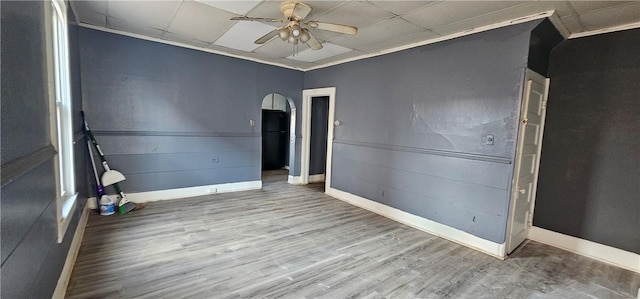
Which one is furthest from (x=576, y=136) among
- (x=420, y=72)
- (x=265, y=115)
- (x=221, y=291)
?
(x=265, y=115)

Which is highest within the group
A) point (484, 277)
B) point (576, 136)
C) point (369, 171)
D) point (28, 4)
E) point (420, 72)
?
point (420, 72)

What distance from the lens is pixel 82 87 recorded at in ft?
11.8

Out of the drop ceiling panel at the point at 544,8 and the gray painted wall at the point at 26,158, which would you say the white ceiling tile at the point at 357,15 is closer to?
the drop ceiling panel at the point at 544,8

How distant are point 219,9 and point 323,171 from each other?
433 cm

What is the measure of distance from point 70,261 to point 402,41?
4.27 metres

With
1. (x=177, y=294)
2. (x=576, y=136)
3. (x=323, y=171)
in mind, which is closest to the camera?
(x=177, y=294)

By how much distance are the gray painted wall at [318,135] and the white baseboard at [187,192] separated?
1.48 m

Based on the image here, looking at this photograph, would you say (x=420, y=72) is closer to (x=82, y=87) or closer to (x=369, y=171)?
(x=369, y=171)

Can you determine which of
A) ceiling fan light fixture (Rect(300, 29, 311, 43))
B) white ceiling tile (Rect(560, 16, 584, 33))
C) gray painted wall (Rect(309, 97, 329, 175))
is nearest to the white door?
white ceiling tile (Rect(560, 16, 584, 33))

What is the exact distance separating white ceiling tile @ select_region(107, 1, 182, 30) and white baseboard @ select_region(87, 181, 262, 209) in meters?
2.46

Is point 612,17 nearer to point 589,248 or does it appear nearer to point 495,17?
point 495,17

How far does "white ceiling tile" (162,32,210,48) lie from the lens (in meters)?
3.82

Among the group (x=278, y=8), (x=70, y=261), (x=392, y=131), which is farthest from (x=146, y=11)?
(x=392, y=131)

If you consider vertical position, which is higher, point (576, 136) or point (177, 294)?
point (576, 136)
